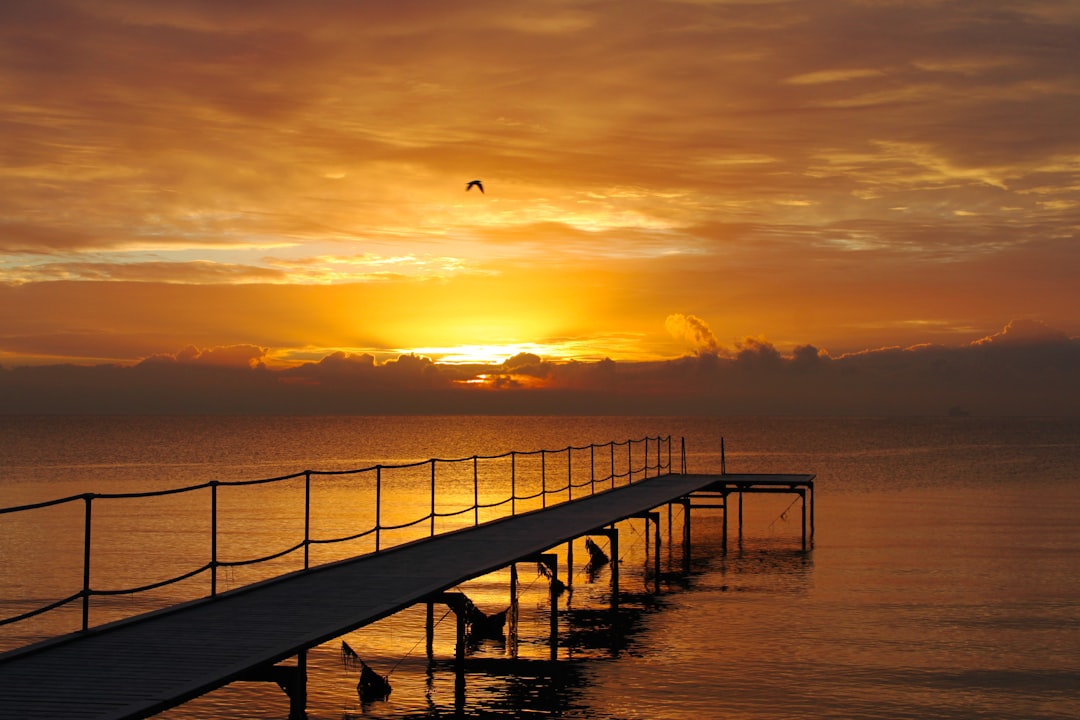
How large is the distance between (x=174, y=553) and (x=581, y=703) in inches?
794

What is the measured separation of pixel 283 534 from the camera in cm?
3762

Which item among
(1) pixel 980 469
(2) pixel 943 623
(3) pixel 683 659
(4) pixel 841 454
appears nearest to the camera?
(3) pixel 683 659

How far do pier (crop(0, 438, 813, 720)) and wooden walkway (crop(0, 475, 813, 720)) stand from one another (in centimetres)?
1

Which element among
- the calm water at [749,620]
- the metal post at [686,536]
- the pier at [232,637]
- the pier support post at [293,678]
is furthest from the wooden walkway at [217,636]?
the metal post at [686,536]

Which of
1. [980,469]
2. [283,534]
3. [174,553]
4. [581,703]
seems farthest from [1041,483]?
[581,703]

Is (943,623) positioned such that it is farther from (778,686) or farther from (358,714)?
(358,714)

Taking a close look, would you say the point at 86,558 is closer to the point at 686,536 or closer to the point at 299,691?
the point at 299,691

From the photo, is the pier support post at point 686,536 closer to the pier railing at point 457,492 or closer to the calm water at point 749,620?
the calm water at point 749,620

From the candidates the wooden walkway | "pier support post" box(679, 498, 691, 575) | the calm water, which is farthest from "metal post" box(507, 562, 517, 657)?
"pier support post" box(679, 498, 691, 575)

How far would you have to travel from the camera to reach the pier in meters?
9.10

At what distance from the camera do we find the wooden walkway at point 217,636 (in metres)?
9.05

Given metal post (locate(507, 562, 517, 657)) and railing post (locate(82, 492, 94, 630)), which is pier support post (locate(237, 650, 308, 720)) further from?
metal post (locate(507, 562, 517, 657))

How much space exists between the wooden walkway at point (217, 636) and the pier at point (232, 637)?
0.4 inches

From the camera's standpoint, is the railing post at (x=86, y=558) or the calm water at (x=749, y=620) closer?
the railing post at (x=86, y=558)
